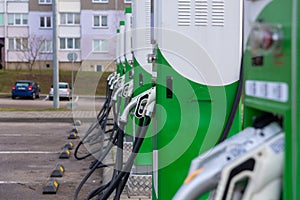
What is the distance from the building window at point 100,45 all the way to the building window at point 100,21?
1267 millimetres

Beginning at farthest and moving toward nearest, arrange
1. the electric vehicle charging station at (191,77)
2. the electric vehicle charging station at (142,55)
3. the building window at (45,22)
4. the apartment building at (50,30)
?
the building window at (45,22), the apartment building at (50,30), the electric vehicle charging station at (142,55), the electric vehicle charging station at (191,77)

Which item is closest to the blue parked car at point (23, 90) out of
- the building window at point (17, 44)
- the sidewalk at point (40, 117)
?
the sidewalk at point (40, 117)

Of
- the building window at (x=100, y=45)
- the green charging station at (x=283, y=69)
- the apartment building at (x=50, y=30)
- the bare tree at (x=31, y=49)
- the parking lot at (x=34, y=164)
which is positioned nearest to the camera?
the green charging station at (x=283, y=69)

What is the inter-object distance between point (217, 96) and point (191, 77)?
9.4 inches

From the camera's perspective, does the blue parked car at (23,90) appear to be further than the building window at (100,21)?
No

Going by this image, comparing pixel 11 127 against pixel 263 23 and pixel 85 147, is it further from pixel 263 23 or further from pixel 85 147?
pixel 263 23

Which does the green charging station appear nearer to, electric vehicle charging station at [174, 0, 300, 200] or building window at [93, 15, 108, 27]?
electric vehicle charging station at [174, 0, 300, 200]

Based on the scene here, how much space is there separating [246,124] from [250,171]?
45 centimetres

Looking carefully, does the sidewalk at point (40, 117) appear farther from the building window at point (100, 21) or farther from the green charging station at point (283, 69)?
the building window at point (100, 21)

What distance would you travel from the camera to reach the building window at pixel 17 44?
43.8 m

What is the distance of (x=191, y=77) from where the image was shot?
13.3 feet

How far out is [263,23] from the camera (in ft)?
6.10

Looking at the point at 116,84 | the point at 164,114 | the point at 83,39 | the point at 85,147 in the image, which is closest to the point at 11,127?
the point at 85,147

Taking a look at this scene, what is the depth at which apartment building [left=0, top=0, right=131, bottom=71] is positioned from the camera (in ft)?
144
